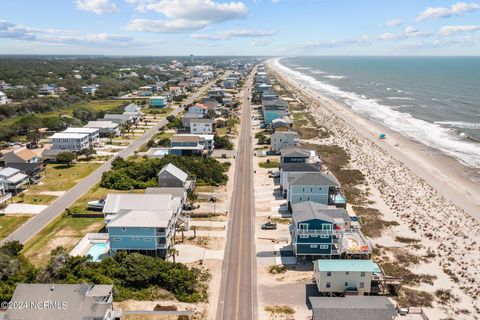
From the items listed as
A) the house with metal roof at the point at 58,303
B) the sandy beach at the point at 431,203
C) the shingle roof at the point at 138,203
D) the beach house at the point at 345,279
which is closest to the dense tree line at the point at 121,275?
the house with metal roof at the point at 58,303

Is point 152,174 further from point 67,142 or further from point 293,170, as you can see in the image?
point 67,142

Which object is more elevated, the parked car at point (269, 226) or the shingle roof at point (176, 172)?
the shingle roof at point (176, 172)

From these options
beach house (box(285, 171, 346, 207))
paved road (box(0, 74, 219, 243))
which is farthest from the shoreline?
paved road (box(0, 74, 219, 243))

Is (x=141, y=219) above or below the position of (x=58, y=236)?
above

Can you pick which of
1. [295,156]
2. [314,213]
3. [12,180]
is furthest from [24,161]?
[314,213]

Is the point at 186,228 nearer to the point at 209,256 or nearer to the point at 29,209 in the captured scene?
the point at 209,256

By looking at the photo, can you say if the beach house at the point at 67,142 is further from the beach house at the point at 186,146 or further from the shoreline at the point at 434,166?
the shoreline at the point at 434,166

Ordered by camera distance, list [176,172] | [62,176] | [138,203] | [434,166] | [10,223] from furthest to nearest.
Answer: [434,166]
[62,176]
[176,172]
[10,223]
[138,203]
